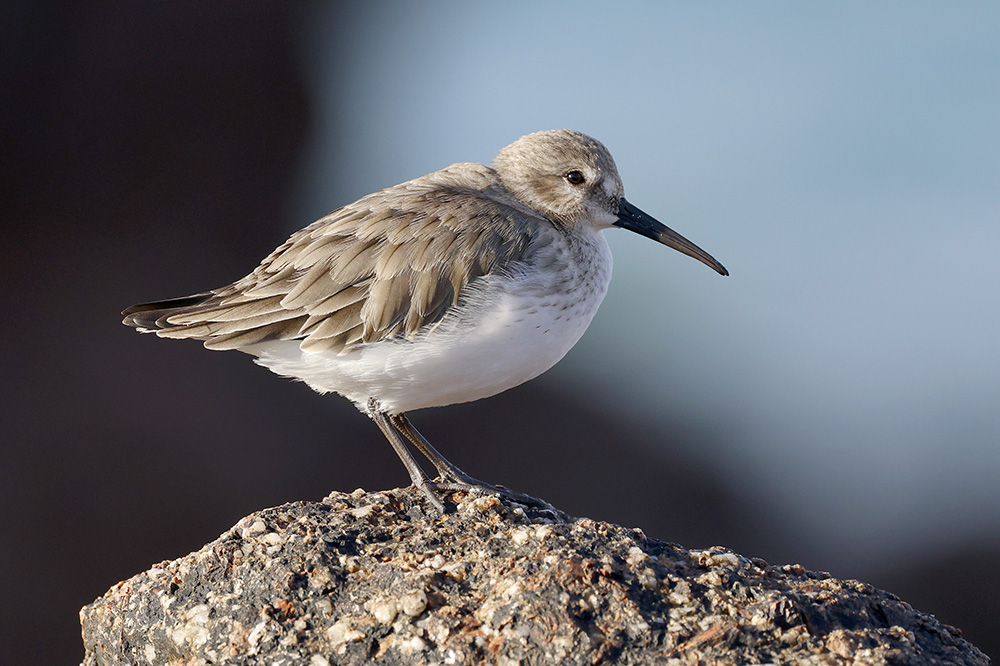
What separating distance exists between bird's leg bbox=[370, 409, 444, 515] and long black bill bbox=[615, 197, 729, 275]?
6.13ft

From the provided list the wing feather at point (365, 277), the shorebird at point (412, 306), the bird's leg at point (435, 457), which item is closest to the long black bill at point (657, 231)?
the shorebird at point (412, 306)

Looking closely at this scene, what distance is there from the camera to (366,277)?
484 cm

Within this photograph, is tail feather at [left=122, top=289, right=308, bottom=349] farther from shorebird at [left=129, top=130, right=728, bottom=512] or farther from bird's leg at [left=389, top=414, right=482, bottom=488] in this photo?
bird's leg at [left=389, top=414, right=482, bottom=488]

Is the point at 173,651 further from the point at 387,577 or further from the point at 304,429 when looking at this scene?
the point at 304,429

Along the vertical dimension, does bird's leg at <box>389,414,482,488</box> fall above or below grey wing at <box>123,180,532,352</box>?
below

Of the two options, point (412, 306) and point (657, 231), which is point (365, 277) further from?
point (657, 231)

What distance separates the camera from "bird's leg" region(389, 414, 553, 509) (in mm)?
4953

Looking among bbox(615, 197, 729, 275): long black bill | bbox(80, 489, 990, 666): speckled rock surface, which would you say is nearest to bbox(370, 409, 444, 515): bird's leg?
bbox(80, 489, 990, 666): speckled rock surface

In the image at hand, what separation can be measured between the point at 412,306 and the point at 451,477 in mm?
1041

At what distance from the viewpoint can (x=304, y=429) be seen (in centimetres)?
1032

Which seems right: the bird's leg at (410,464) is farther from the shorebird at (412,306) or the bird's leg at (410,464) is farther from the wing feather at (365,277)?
the wing feather at (365,277)

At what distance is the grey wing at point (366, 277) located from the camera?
15.6 ft

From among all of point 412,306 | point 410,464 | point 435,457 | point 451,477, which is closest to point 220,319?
point 412,306

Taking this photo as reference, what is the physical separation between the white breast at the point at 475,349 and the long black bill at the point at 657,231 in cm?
85
